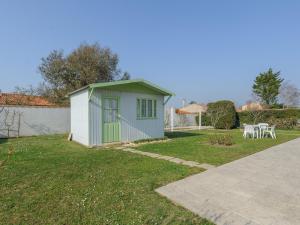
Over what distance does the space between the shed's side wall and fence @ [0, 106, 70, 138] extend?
22.9 ft

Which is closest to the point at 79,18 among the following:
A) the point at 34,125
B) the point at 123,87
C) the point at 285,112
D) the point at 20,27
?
the point at 20,27

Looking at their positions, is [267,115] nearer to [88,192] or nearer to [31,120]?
[31,120]

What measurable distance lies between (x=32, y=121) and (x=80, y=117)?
228 inches

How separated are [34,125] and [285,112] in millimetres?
21874

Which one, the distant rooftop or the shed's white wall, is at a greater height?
the distant rooftop

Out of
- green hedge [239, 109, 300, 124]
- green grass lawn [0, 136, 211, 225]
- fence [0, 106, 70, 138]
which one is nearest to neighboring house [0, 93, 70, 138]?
fence [0, 106, 70, 138]

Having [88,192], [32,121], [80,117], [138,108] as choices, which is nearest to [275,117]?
[138,108]

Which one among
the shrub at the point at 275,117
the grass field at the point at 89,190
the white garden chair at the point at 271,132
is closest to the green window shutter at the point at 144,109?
the grass field at the point at 89,190

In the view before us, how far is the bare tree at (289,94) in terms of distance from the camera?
128ft

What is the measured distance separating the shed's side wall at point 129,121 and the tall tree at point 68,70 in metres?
13.3

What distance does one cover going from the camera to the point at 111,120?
33.1ft

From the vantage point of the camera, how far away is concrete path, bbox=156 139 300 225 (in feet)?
10.1

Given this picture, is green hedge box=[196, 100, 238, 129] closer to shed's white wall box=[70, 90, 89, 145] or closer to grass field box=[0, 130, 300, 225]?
grass field box=[0, 130, 300, 225]

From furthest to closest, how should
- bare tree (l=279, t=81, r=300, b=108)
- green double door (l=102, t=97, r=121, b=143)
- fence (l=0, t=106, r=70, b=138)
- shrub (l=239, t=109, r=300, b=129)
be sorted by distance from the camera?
bare tree (l=279, t=81, r=300, b=108)
shrub (l=239, t=109, r=300, b=129)
fence (l=0, t=106, r=70, b=138)
green double door (l=102, t=97, r=121, b=143)
